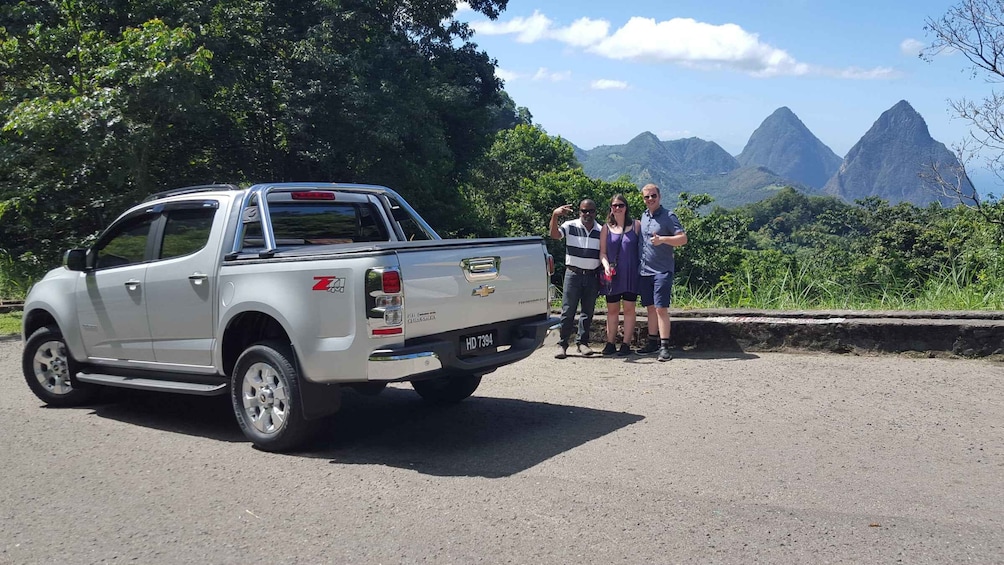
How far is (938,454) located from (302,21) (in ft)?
82.7

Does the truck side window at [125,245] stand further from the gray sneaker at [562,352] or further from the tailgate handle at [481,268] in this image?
the gray sneaker at [562,352]

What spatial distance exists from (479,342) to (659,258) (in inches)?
140

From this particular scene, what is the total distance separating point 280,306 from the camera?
5.59 metres

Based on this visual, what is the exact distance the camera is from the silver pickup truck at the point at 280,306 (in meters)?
5.36

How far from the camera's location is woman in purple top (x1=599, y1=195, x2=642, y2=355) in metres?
9.23

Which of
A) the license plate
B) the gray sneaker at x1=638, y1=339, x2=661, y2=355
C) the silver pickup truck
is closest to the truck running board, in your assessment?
the silver pickup truck

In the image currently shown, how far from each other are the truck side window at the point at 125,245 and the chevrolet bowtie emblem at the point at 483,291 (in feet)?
9.44

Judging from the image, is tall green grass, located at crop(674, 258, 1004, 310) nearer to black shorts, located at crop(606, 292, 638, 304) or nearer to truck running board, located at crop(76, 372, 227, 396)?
black shorts, located at crop(606, 292, 638, 304)

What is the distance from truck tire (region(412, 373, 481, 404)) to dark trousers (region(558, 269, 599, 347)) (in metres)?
2.25

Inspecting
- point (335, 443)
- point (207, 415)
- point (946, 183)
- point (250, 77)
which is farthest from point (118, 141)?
point (946, 183)

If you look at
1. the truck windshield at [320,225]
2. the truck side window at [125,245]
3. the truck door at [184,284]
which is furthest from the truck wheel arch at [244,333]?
the truck side window at [125,245]

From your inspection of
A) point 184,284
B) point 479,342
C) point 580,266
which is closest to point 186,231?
point 184,284

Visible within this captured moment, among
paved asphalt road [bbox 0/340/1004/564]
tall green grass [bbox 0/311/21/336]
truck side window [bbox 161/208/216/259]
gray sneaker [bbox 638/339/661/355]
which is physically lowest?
paved asphalt road [bbox 0/340/1004/564]

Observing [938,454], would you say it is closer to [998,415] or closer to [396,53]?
[998,415]
